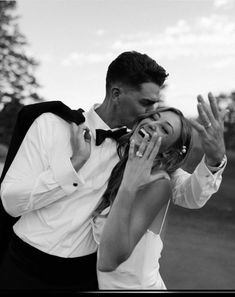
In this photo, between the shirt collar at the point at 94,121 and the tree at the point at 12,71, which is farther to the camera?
the tree at the point at 12,71

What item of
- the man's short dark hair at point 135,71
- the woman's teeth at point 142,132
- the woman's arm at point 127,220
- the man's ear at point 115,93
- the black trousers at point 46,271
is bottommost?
the black trousers at point 46,271

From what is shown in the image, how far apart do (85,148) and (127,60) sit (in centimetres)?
55

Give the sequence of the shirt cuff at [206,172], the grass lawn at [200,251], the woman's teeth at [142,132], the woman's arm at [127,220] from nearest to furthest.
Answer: the woman's arm at [127,220] < the woman's teeth at [142,132] < the shirt cuff at [206,172] < the grass lawn at [200,251]

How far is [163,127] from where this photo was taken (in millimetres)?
1847

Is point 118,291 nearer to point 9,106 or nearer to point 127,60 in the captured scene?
point 127,60

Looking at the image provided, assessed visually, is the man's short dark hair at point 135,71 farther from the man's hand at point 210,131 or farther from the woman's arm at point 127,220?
the woman's arm at point 127,220

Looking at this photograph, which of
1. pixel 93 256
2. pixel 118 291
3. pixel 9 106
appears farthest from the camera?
pixel 9 106

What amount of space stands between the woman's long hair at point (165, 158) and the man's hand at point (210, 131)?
0.20 feet

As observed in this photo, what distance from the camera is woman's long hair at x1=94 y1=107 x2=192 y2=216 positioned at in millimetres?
1893

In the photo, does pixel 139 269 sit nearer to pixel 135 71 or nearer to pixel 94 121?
pixel 94 121

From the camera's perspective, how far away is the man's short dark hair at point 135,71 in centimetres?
204

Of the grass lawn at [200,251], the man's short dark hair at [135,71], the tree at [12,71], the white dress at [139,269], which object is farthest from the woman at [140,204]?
the tree at [12,71]

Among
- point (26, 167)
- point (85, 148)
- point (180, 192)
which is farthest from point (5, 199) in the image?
point (180, 192)

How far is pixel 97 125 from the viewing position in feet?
6.88
